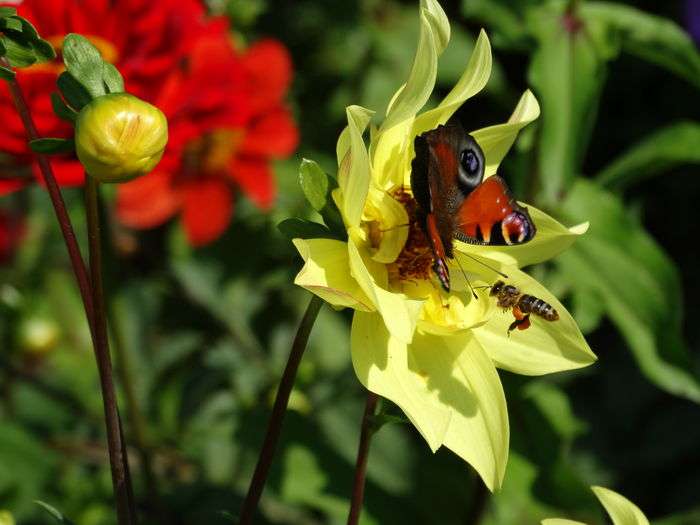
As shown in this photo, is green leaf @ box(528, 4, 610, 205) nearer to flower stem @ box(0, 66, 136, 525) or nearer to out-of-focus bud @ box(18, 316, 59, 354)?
flower stem @ box(0, 66, 136, 525)

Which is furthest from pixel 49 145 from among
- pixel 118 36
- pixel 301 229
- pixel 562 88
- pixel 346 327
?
→ pixel 346 327

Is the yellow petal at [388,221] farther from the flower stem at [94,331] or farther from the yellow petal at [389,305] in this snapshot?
the flower stem at [94,331]

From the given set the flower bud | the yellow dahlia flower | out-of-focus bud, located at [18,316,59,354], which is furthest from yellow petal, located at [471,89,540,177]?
out-of-focus bud, located at [18,316,59,354]

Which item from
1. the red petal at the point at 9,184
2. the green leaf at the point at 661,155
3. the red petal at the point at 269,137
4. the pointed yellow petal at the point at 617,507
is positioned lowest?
the red petal at the point at 269,137

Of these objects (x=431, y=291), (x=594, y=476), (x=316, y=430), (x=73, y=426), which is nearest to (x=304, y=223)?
(x=431, y=291)

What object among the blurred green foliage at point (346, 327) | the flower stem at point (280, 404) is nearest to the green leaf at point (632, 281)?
the blurred green foliage at point (346, 327)

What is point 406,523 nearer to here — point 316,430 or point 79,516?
point 316,430

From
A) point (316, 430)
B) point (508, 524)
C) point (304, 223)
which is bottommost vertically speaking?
point (508, 524)
